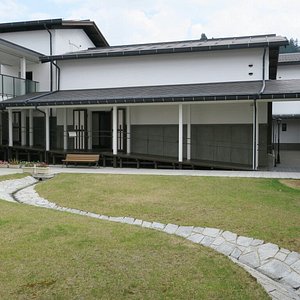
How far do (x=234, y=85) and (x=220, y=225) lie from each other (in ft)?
36.8

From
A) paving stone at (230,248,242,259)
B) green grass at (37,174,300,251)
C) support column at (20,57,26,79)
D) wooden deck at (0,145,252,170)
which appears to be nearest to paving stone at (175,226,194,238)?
green grass at (37,174,300,251)

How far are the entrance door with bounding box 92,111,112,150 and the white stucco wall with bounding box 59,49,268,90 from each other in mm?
1568

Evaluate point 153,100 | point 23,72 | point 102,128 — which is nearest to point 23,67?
point 23,72

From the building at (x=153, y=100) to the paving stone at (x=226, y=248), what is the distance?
356 inches

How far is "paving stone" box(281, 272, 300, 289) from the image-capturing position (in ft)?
15.9

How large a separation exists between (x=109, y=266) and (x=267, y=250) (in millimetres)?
2528

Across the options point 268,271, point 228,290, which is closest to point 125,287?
point 228,290

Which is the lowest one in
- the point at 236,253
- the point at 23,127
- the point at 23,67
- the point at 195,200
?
the point at 236,253

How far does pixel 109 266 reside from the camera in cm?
462

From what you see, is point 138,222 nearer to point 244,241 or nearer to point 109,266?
point 244,241

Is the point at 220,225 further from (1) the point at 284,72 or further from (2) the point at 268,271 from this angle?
(1) the point at 284,72

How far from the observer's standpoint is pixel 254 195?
9.36 meters

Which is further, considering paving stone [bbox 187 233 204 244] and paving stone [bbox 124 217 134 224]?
paving stone [bbox 124 217 134 224]

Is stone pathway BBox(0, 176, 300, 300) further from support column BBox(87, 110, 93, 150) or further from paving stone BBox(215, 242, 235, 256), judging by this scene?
support column BBox(87, 110, 93, 150)
